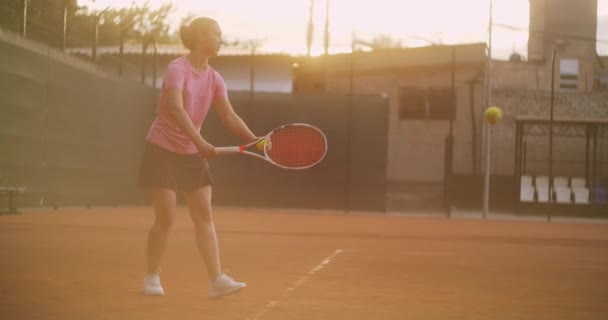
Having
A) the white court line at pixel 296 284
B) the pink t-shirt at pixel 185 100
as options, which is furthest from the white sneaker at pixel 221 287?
the pink t-shirt at pixel 185 100

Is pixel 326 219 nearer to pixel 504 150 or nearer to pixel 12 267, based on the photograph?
pixel 12 267

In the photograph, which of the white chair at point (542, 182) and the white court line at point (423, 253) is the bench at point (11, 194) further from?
the white chair at point (542, 182)

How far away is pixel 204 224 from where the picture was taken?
5.66 meters

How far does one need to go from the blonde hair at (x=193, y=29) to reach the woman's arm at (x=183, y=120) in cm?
33

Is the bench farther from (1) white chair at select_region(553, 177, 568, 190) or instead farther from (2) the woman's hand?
(1) white chair at select_region(553, 177, 568, 190)

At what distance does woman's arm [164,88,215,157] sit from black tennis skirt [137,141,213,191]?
266 millimetres

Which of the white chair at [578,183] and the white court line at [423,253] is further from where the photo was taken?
the white chair at [578,183]

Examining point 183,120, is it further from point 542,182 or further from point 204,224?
point 542,182

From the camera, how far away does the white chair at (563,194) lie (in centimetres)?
2219

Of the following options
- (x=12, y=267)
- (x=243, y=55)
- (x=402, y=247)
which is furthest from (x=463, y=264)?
(x=243, y=55)

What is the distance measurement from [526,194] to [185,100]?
17459 mm

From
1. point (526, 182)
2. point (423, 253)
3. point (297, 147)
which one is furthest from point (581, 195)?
point (297, 147)

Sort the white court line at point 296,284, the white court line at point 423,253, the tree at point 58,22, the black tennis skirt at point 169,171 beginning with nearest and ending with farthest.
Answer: the white court line at point 296,284 → the black tennis skirt at point 169,171 → the white court line at point 423,253 → the tree at point 58,22

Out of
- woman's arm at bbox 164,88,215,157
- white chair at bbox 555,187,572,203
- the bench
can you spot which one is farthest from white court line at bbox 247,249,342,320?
white chair at bbox 555,187,572,203
